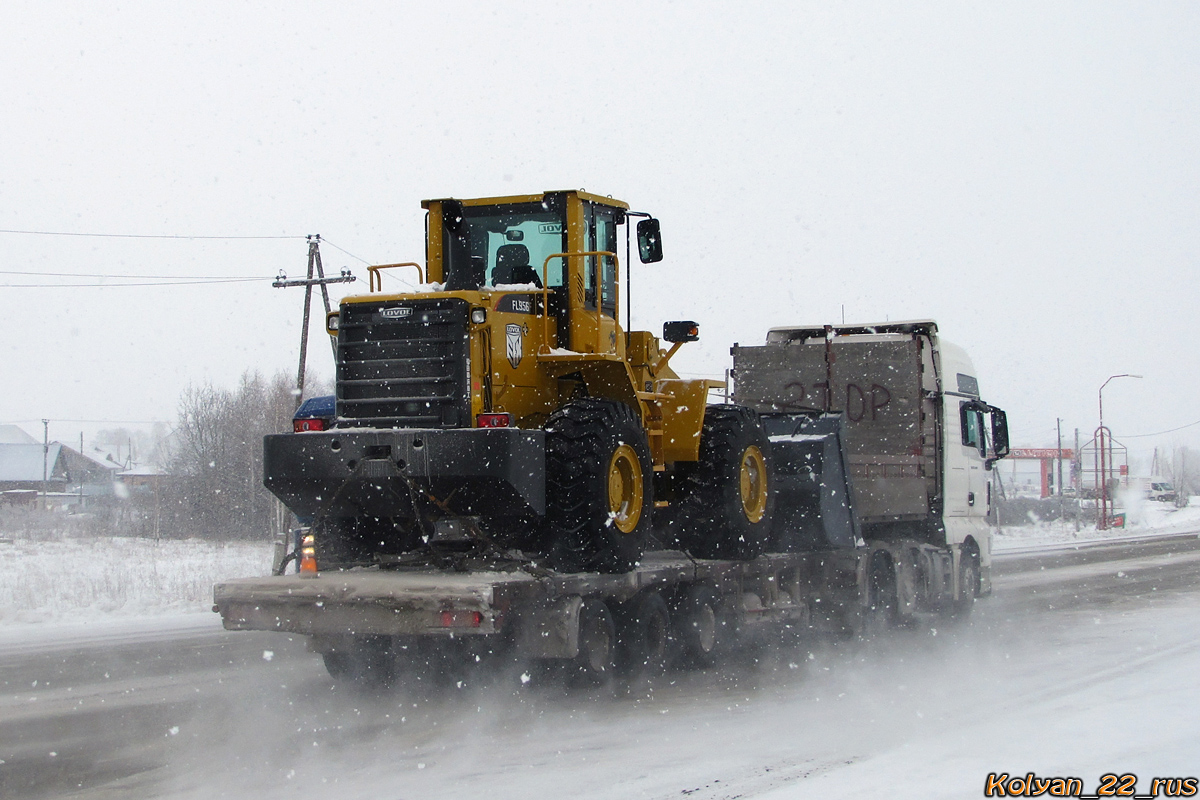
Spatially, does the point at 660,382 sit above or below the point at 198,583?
above

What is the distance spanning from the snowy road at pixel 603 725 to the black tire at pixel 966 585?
318cm

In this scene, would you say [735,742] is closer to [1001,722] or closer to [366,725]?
[1001,722]

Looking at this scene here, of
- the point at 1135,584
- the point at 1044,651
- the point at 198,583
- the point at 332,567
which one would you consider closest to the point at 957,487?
the point at 1044,651

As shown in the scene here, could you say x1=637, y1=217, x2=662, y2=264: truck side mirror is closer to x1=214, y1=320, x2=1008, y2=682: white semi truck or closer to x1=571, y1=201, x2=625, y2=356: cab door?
x1=571, y1=201, x2=625, y2=356: cab door

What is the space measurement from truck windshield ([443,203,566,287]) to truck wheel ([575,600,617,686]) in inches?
102

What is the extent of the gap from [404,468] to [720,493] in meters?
3.26

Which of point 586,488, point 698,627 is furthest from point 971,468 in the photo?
point 586,488

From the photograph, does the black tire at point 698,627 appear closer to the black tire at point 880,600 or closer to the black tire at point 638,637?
the black tire at point 638,637

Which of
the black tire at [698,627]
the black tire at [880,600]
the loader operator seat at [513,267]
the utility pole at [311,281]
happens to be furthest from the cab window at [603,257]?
the utility pole at [311,281]

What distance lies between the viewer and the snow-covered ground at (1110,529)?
42875 mm

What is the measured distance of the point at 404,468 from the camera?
8773 millimetres

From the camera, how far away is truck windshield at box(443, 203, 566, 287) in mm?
10180

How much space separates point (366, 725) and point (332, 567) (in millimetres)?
1523

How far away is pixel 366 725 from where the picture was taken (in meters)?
8.57
